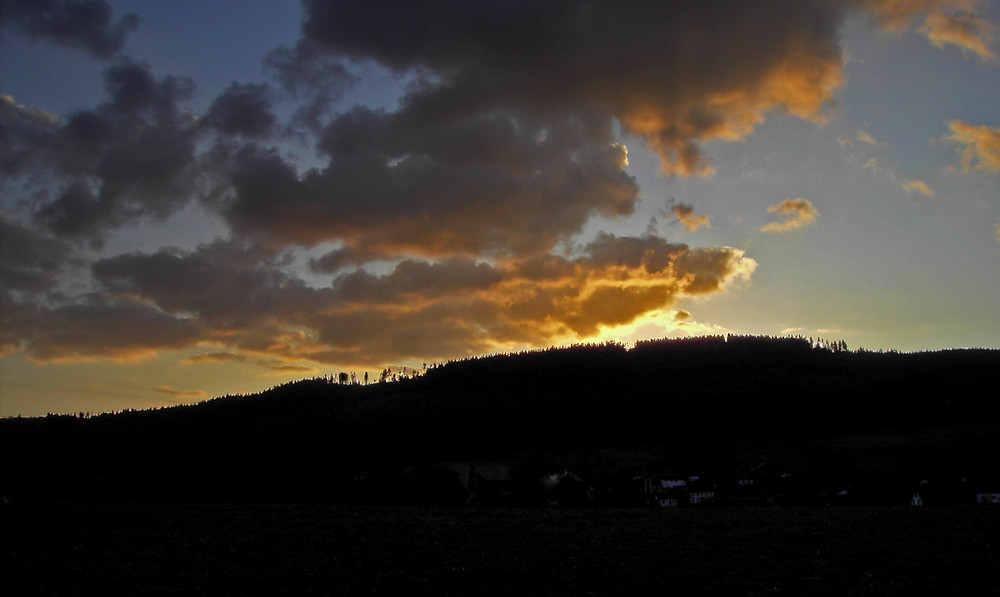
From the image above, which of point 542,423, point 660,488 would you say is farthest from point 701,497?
point 542,423

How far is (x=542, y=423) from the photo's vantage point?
11312cm

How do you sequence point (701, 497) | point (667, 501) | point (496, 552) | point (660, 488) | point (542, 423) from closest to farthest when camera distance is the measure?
1. point (496, 552)
2. point (667, 501)
3. point (701, 497)
4. point (660, 488)
5. point (542, 423)

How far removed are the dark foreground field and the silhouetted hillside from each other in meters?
31.3

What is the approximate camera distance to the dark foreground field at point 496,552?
25953 millimetres

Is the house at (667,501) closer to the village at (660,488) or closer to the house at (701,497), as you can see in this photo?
the village at (660,488)

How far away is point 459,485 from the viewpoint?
72625 millimetres

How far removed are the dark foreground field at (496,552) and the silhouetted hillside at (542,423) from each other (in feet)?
103

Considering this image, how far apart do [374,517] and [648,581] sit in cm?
2242

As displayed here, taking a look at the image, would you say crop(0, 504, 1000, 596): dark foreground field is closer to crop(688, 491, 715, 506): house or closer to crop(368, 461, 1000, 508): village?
crop(368, 461, 1000, 508): village

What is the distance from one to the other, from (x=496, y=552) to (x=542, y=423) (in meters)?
81.0

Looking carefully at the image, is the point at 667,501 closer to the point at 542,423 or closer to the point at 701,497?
the point at 701,497

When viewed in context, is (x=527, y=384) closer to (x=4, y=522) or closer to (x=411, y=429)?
(x=411, y=429)

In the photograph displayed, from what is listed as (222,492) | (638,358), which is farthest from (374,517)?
(638,358)

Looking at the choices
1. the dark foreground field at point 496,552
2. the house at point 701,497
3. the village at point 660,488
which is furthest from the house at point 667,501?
the dark foreground field at point 496,552
